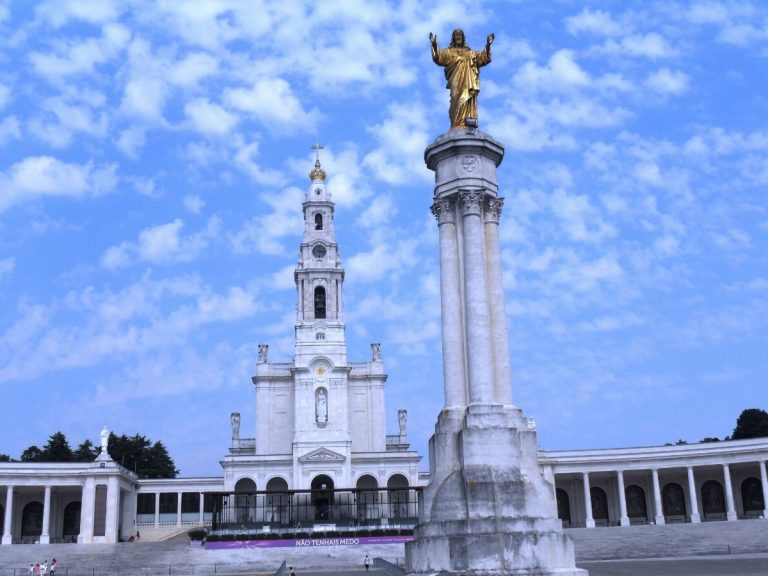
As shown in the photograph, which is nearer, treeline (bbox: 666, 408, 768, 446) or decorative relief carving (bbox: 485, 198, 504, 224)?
decorative relief carving (bbox: 485, 198, 504, 224)

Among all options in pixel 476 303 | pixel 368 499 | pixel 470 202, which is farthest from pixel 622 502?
pixel 470 202

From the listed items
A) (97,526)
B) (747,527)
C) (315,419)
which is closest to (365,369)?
(315,419)

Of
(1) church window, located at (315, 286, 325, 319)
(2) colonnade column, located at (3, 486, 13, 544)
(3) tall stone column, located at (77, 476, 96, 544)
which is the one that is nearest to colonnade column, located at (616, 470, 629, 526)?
(1) church window, located at (315, 286, 325, 319)

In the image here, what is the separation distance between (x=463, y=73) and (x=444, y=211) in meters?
4.13

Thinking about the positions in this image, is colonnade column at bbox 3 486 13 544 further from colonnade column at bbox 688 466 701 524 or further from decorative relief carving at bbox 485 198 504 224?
decorative relief carving at bbox 485 198 504 224

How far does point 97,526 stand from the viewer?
6694 centimetres

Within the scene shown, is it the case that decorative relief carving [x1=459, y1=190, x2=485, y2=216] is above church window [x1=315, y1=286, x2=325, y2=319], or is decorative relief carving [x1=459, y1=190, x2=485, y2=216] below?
below

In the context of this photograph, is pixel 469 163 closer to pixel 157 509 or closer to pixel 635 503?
pixel 635 503

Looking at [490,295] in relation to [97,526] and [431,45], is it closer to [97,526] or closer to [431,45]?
[431,45]

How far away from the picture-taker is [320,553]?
49.5 m

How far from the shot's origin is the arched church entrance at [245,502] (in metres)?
66.1

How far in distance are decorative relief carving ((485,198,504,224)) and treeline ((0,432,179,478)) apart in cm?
7953

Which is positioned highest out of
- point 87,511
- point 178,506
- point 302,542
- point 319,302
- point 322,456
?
point 319,302

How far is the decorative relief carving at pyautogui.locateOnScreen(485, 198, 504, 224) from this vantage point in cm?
2331
